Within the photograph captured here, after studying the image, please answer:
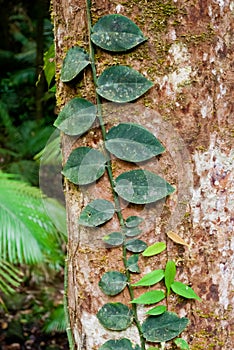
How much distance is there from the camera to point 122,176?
2.31 feet

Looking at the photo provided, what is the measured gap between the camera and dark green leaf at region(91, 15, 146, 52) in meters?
0.69

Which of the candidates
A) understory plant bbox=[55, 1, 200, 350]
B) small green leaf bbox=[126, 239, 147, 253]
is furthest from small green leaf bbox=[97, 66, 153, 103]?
small green leaf bbox=[126, 239, 147, 253]

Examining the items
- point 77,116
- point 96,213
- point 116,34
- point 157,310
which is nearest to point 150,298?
point 157,310

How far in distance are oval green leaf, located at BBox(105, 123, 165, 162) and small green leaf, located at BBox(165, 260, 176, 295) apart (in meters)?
0.17

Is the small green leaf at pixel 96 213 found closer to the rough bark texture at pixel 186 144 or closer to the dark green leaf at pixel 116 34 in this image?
the rough bark texture at pixel 186 144

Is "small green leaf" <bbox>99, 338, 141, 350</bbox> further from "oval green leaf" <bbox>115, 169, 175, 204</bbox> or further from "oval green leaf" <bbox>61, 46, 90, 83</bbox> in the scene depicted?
"oval green leaf" <bbox>61, 46, 90, 83</bbox>

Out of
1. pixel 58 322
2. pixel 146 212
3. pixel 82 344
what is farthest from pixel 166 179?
pixel 58 322

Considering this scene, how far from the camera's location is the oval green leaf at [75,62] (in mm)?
705

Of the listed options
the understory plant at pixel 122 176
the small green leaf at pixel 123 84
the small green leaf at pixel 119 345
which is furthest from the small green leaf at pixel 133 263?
the small green leaf at pixel 123 84

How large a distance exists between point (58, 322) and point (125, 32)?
232 centimetres

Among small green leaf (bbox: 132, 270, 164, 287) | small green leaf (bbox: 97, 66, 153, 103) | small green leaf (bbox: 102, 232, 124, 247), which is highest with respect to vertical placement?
small green leaf (bbox: 97, 66, 153, 103)

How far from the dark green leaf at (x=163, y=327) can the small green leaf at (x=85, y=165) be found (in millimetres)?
239

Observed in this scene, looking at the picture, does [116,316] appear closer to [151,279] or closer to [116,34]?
[151,279]

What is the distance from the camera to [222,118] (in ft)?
2.34
